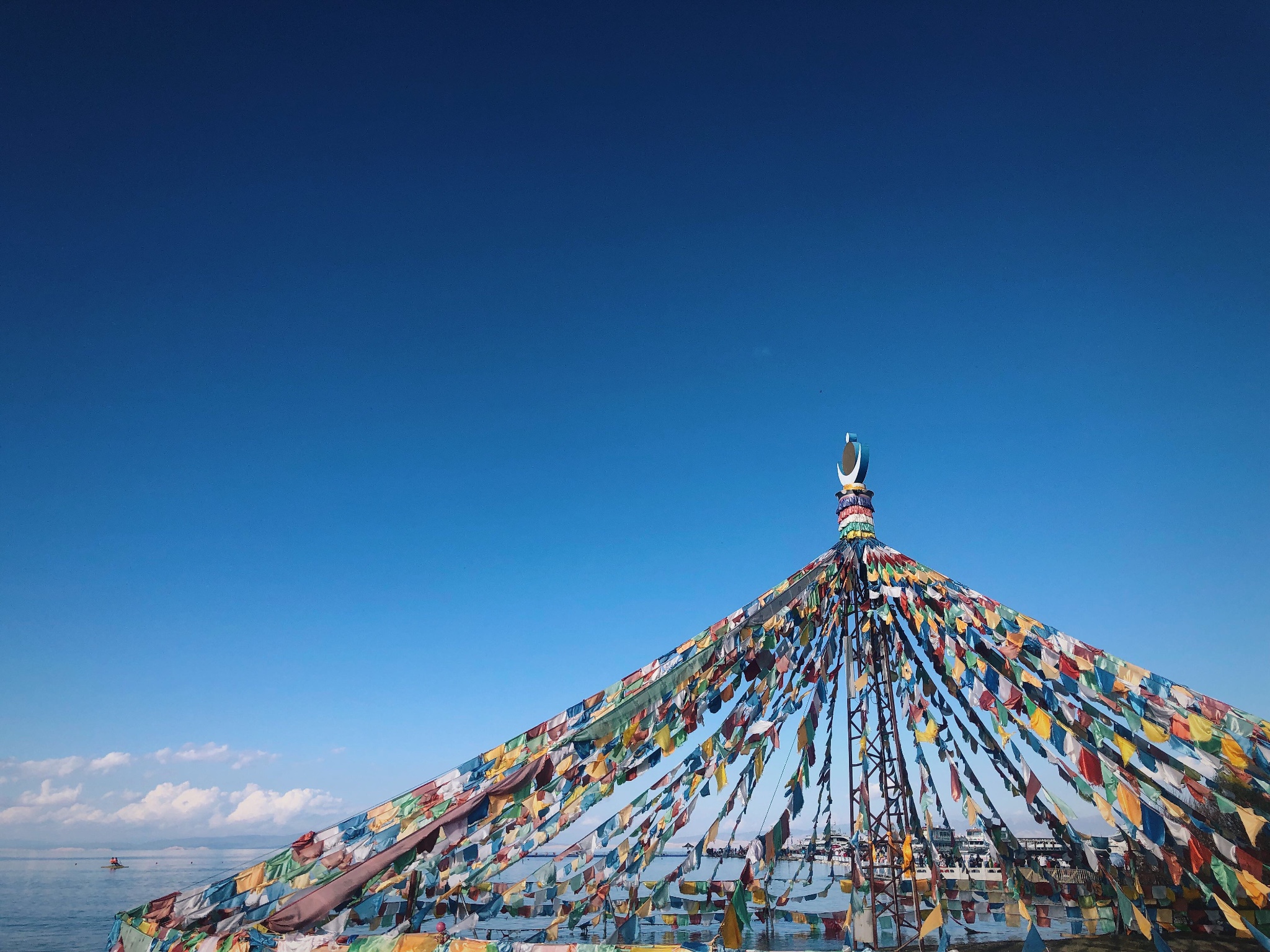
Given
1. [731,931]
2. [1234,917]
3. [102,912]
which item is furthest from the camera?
[102,912]

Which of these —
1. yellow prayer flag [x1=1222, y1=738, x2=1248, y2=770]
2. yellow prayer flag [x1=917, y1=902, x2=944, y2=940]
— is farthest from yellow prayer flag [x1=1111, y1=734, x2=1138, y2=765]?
yellow prayer flag [x1=917, y1=902, x2=944, y2=940]

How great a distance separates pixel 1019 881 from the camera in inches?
429

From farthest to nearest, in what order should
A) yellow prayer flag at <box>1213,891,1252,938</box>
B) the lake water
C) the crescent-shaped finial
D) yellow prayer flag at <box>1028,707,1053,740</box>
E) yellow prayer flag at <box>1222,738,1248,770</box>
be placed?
the lake water
the crescent-shaped finial
yellow prayer flag at <box>1028,707,1053,740</box>
yellow prayer flag at <box>1213,891,1252,938</box>
yellow prayer flag at <box>1222,738,1248,770</box>

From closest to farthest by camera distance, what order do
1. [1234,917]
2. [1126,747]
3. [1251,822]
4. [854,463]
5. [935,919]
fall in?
[1251,822] → [1234,917] → [1126,747] → [935,919] → [854,463]

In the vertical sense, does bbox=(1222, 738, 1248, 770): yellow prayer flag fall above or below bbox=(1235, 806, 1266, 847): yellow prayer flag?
above

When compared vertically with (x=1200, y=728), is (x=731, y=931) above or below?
below

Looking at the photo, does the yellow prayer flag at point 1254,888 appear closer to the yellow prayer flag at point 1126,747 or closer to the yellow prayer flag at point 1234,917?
the yellow prayer flag at point 1234,917

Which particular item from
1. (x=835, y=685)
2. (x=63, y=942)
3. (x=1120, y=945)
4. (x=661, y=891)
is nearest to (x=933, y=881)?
(x=835, y=685)

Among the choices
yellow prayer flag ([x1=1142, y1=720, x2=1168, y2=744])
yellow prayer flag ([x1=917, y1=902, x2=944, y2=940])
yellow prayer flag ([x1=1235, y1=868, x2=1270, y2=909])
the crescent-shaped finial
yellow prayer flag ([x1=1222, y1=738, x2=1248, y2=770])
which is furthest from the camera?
the crescent-shaped finial

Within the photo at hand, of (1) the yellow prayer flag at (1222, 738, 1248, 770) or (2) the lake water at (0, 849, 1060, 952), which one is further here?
(2) the lake water at (0, 849, 1060, 952)

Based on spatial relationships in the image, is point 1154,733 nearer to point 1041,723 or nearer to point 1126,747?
point 1126,747

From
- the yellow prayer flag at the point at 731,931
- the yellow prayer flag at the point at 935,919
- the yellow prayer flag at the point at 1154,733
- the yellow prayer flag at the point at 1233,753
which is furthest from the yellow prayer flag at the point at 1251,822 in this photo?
the yellow prayer flag at the point at 731,931

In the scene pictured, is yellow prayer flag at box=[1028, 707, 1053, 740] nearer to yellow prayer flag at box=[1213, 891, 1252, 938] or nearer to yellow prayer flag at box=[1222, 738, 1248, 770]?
yellow prayer flag at box=[1222, 738, 1248, 770]

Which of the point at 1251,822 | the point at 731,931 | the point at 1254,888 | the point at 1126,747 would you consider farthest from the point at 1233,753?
the point at 731,931
